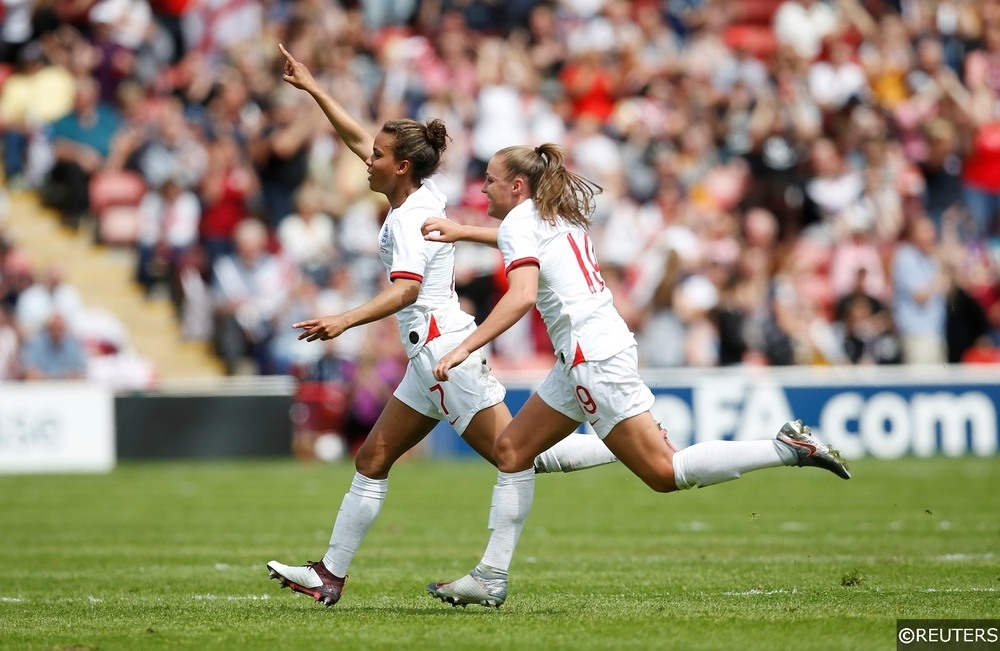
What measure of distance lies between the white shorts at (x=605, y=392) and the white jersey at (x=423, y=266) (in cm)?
79

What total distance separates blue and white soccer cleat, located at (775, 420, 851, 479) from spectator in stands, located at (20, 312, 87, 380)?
14.7 metres

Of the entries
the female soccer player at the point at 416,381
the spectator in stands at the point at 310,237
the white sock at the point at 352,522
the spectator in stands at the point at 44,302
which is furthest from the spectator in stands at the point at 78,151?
the white sock at the point at 352,522

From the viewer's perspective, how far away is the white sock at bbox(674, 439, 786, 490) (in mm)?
7734

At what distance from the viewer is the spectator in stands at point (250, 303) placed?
70.2 feet

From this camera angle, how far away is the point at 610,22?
24.6 meters

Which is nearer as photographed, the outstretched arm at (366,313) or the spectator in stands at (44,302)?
the outstretched arm at (366,313)

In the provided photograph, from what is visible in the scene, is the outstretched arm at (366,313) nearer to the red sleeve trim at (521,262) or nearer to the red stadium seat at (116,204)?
the red sleeve trim at (521,262)

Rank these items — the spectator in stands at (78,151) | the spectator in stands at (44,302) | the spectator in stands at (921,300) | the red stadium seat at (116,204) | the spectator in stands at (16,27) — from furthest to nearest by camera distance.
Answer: the spectator in stands at (16,27) → the spectator in stands at (78,151) → the red stadium seat at (116,204) → the spectator in stands at (44,302) → the spectator in stands at (921,300)

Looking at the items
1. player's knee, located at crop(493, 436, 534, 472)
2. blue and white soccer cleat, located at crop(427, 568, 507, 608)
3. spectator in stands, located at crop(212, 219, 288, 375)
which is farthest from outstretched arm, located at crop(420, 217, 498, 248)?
spectator in stands, located at crop(212, 219, 288, 375)

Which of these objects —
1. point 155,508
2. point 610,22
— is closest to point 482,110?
point 610,22

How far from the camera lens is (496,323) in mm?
7453

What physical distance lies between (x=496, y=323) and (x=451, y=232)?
599mm

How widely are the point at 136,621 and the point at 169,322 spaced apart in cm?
1486

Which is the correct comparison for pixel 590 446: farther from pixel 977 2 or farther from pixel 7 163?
pixel 977 2
